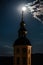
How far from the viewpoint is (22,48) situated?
388 inches

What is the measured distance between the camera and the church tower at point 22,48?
9.70 m

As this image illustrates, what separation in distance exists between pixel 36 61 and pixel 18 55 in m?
2.28

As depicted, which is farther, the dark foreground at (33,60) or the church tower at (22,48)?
the dark foreground at (33,60)

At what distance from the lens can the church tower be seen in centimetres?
970

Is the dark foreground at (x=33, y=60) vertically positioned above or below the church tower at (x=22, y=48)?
below

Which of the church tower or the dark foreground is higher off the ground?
the church tower

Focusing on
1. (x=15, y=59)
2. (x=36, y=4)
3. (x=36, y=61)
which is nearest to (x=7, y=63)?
(x=36, y=61)

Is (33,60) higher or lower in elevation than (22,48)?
lower

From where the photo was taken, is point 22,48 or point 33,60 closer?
point 22,48

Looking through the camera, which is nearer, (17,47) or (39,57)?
(17,47)

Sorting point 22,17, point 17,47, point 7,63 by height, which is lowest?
point 7,63

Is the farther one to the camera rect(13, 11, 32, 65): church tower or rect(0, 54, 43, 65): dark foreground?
rect(0, 54, 43, 65): dark foreground

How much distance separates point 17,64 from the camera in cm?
990

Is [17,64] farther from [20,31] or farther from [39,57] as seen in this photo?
[39,57]
